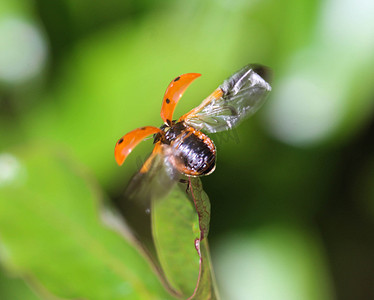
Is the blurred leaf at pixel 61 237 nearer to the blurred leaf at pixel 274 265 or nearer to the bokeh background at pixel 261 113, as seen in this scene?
the bokeh background at pixel 261 113

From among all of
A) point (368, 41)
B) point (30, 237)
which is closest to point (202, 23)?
point (368, 41)

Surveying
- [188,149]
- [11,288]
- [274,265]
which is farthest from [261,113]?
[188,149]

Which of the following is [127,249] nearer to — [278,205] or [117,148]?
[117,148]

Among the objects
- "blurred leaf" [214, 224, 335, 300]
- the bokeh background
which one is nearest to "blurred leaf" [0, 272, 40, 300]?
the bokeh background

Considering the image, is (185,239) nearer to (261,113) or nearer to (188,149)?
(188,149)

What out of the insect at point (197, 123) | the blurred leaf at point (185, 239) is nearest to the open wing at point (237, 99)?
the insect at point (197, 123)
